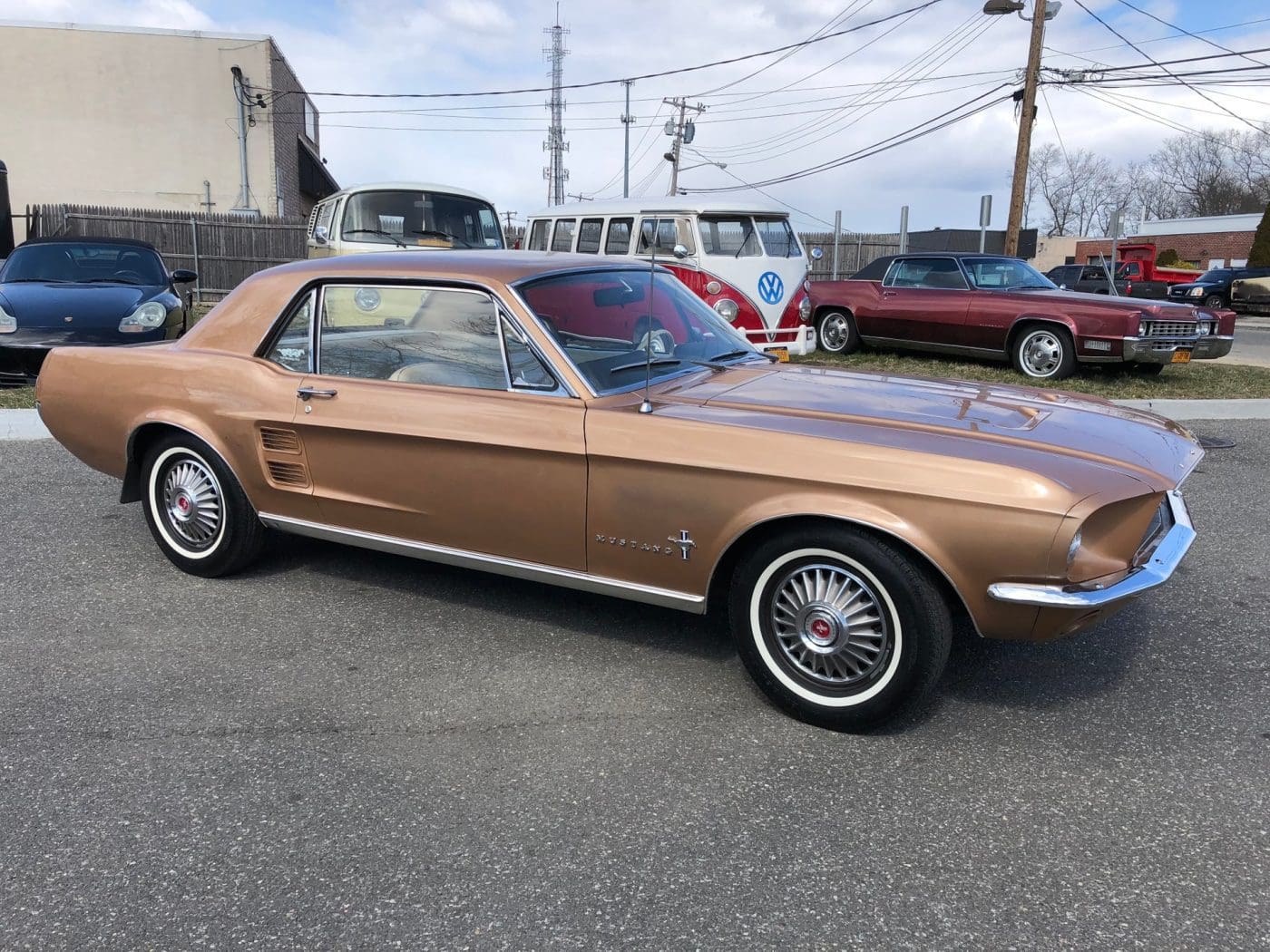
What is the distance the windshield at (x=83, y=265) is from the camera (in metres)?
9.80

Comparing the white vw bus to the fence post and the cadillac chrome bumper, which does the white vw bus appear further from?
the fence post

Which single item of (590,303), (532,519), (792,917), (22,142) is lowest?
(792,917)

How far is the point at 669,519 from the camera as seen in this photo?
3.22 meters

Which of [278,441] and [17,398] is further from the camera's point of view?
[17,398]

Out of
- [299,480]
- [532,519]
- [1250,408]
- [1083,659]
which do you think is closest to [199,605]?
[299,480]

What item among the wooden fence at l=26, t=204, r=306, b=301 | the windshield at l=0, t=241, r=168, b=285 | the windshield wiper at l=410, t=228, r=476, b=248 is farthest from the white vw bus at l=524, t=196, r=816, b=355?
A: the wooden fence at l=26, t=204, r=306, b=301

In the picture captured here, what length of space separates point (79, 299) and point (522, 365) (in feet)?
24.2

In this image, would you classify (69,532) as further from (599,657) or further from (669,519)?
(669,519)

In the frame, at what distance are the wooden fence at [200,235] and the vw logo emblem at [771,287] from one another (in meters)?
13.7

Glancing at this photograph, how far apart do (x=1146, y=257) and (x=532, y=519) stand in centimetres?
2826

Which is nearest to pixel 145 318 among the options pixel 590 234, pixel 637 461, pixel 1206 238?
pixel 590 234

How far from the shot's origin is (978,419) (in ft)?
10.8

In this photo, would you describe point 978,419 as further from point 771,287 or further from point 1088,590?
point 771,287

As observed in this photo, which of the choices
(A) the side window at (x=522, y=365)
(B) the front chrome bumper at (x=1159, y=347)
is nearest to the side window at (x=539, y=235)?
(B) the front chrome bumper at (x=1159, y=347)
